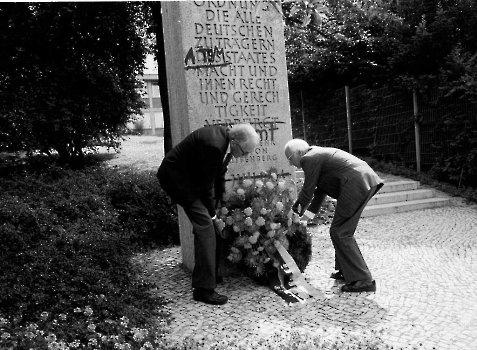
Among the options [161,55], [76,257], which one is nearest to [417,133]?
[161,55]

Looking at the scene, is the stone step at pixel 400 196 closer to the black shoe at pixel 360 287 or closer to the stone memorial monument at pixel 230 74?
the stone memorial monument at pixel 230 74

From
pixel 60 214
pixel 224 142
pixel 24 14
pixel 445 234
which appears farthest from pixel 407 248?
pixel 24 14

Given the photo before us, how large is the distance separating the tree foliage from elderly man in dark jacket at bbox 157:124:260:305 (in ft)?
17.9

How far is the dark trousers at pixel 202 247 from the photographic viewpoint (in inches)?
168

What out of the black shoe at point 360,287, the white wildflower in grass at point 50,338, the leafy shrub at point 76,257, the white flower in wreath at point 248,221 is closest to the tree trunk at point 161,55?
the leafy shrub at point 76,257

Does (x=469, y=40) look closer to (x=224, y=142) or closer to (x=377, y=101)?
(x=377, y=101)

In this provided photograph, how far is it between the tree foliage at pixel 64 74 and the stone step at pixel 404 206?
557 centimetres

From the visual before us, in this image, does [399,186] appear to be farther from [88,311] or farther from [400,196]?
[88,311]

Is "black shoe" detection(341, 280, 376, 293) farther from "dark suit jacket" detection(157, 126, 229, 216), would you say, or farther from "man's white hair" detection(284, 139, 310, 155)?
"dark suit jacket" detection(157, 126, 229, 216)

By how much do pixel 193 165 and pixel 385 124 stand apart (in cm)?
884

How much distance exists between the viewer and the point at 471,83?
9.20 meters

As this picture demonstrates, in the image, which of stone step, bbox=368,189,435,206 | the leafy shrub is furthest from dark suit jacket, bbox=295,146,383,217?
stone step, bbox=368,189,435,206

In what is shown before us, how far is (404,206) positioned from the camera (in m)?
8.93

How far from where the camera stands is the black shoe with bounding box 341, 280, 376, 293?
4453 mm
